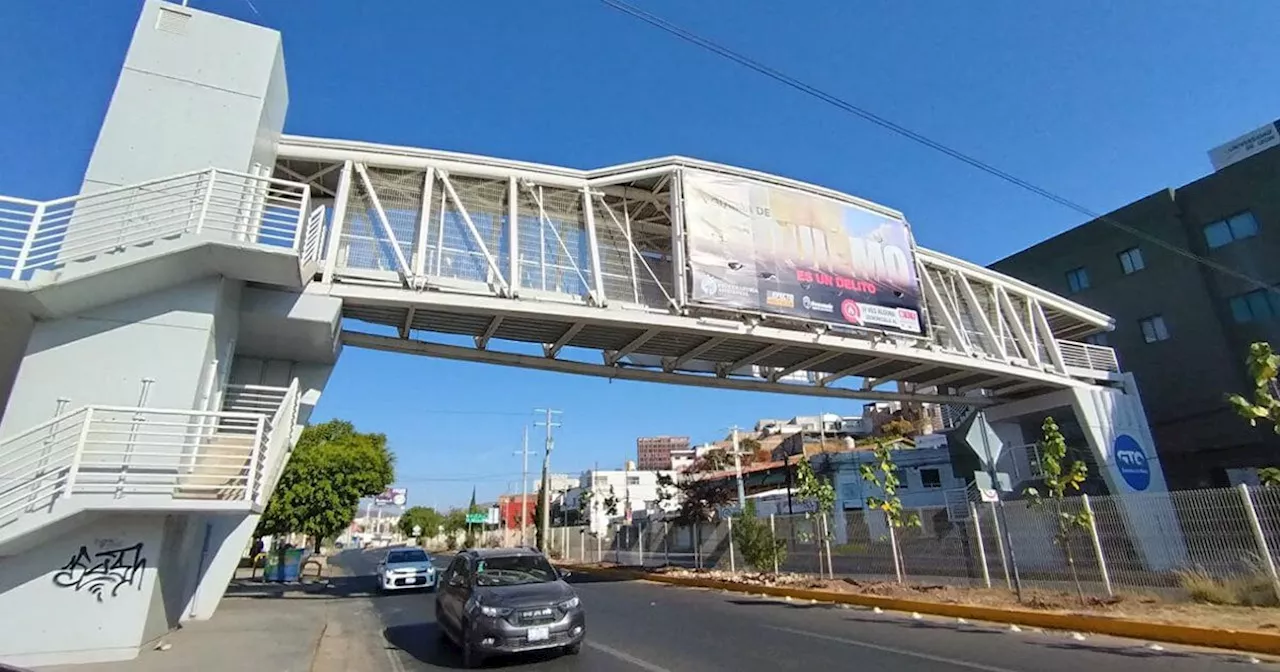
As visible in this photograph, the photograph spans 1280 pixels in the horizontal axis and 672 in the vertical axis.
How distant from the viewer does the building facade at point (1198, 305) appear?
2556 centimetres

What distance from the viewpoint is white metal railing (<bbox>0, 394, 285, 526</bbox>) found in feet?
27.7

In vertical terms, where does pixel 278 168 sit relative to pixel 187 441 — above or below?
→ above

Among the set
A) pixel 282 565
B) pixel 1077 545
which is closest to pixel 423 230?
pixel 1077 545

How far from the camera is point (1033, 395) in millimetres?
26172

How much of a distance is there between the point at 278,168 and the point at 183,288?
5738 millimetres

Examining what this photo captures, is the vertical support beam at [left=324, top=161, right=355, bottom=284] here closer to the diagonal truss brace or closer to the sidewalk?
the diagonal truss brace

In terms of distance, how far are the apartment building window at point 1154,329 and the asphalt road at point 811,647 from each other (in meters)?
24.7

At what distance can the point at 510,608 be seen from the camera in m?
8.30

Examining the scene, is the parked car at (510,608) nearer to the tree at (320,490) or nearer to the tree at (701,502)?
the tree at (701,502)

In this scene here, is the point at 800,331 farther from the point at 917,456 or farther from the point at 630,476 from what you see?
the point at 630,476

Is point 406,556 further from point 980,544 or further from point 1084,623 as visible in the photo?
point 1084,623

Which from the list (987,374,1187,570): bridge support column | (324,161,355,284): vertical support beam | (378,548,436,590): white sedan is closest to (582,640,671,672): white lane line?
(324,161,355,284): vertical support beam

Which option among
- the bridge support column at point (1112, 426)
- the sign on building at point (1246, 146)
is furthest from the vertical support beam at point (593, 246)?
the sign on building at point (1246, 146)

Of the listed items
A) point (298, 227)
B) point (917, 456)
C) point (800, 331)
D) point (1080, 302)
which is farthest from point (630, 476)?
point (298, 227)
